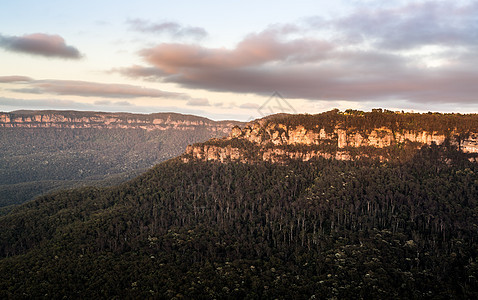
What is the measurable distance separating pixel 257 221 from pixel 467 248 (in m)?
88.4

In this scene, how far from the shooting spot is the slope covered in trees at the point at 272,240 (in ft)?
317

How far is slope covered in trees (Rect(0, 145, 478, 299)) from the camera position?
96750 mm

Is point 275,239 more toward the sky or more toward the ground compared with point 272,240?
more toward the sky

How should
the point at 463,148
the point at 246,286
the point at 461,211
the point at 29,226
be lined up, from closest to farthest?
the point at 246,286
the point at 461,211
the point at 29,226
the point at 463,148

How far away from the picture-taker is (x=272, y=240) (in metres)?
145

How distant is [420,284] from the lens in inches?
3654

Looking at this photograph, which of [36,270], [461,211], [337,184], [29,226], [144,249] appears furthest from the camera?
[337,184]

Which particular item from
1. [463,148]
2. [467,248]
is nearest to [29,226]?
[467,248]

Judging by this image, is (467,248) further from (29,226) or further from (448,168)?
(29,226)

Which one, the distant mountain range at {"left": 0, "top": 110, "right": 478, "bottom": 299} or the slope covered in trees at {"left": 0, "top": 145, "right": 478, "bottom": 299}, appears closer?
the distant mountain range at {"left": 0, "top": 110, "right": 478, "bottom": 299}

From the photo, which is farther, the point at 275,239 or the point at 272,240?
the point at 272,240

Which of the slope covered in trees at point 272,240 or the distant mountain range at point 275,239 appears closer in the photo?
the distant mountain range at point 275,239

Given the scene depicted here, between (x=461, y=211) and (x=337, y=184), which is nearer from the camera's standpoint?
(x=461, y=211)

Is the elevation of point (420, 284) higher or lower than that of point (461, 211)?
lower
